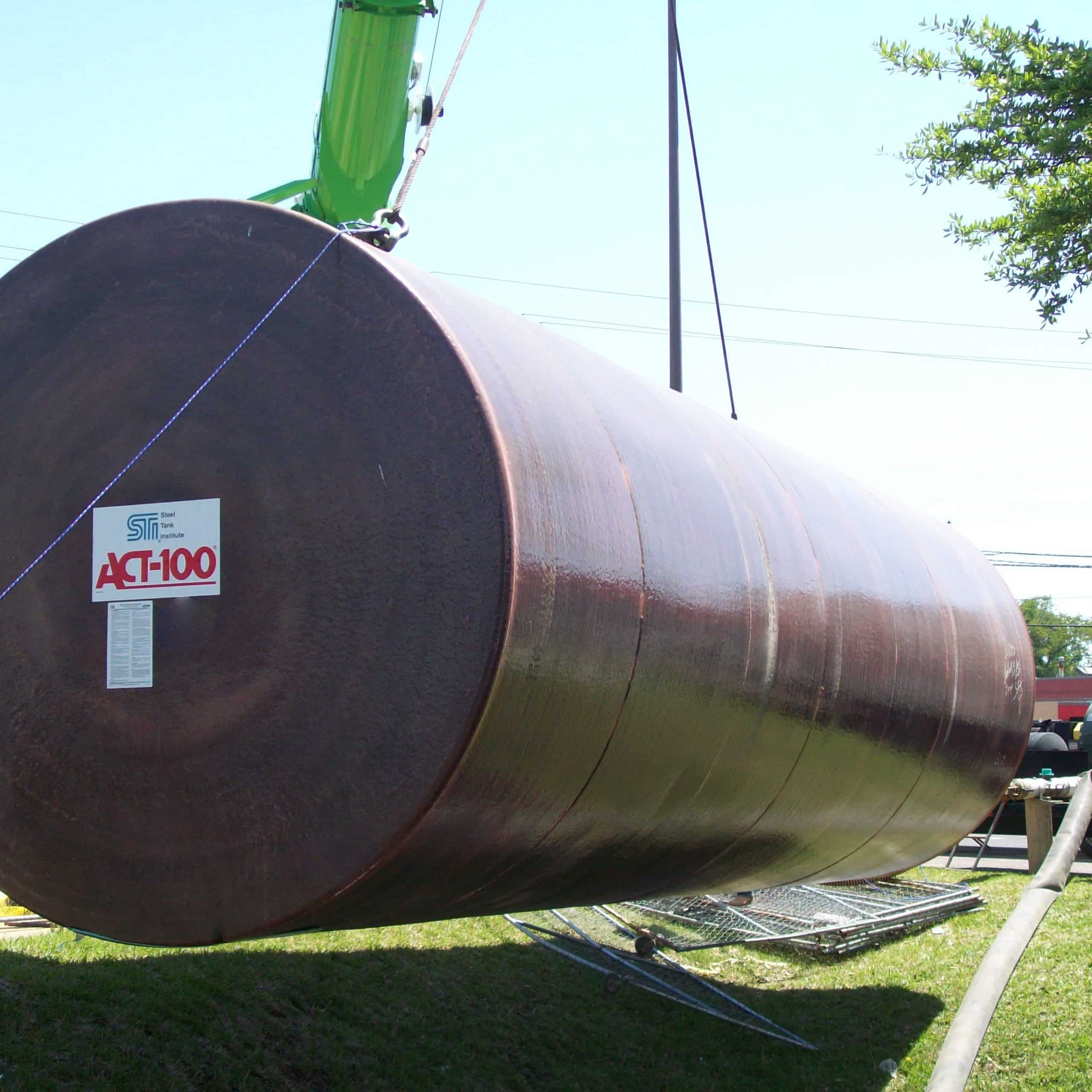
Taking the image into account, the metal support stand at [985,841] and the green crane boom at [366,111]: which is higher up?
the green crane boom at [366,111]

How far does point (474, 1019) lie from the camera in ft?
23.1

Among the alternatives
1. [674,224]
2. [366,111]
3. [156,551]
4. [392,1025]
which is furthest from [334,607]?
[674,224]

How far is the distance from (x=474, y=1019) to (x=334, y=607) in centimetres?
510

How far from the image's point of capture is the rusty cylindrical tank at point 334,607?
260 cm

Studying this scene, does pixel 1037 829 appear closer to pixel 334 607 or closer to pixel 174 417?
pixel 334 607

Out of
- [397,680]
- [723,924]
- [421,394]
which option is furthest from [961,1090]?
[723,924]

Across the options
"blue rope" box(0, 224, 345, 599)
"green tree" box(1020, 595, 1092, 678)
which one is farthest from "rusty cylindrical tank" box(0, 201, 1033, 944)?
"green tree" box(1020, 595, 1092, 678)

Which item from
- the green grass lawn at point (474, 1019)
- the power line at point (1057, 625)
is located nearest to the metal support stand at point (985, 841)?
the green grass lawn at point (474, 1019)

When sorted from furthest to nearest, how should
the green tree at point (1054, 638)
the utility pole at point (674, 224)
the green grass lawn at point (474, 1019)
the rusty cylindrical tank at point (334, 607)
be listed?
the green tree at point (1054, 638) → the utility pole at point (674, 224) → the green grass lawn at point (474, 1019) → the rusty cylindrical tank at point (334, 607)

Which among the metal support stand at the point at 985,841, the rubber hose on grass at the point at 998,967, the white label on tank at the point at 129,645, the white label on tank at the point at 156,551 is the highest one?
the white label on tank at the point at 156,551

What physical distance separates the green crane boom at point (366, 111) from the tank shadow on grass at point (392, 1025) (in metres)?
3.91

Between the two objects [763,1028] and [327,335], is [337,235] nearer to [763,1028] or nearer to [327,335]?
[327,335]

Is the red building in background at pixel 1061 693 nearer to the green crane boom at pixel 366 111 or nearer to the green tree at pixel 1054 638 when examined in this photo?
the green tree at pixel 1054 638

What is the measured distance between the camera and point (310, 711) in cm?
265
